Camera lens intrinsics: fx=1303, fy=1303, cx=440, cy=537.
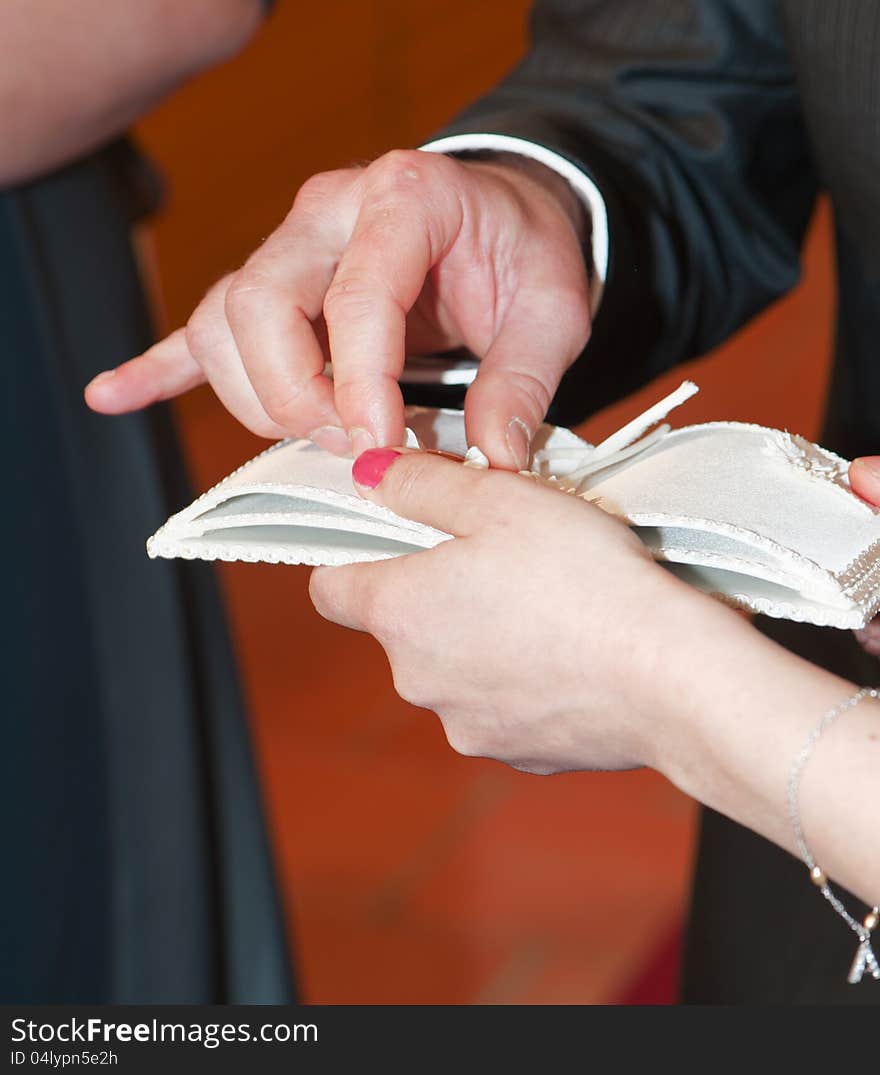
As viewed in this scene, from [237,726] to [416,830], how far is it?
0.72 meters

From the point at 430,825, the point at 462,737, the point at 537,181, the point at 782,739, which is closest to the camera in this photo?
the point at 782,739

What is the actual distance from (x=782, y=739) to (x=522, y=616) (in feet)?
0.32

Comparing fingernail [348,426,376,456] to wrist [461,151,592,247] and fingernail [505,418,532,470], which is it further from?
wrist [461,151,592,247]

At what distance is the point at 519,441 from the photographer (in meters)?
0.54

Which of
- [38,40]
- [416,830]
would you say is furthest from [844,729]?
[416,830]

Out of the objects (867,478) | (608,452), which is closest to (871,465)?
(867,478)

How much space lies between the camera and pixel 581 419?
28.5 inches

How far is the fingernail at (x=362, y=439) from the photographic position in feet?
1.74

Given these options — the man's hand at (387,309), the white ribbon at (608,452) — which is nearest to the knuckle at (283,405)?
the man's hand at (387,309)

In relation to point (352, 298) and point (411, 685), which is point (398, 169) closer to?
point (352, 298)

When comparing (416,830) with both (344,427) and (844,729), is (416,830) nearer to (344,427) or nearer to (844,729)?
(344,427)

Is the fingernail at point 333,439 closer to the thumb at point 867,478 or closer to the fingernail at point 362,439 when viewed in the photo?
the fingernail at point 362,439

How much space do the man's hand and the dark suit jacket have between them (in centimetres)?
7

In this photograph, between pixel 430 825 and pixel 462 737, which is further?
pixel 430 825
